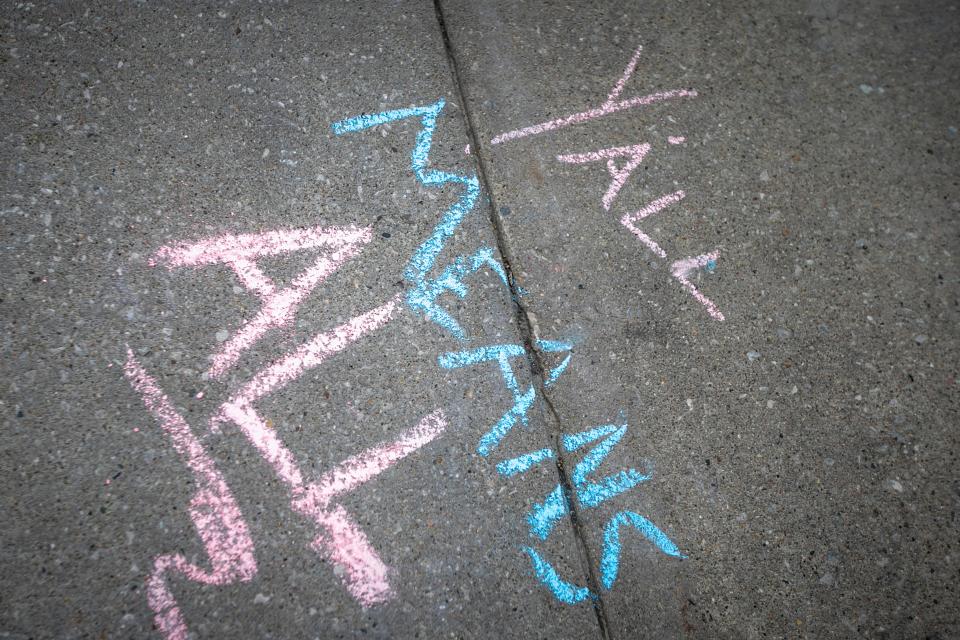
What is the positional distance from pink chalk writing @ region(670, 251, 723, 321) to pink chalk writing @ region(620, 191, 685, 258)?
0.24 feet

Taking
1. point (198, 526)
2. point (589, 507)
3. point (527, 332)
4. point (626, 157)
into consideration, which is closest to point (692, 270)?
point (626, 157)

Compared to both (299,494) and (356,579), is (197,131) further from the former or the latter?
(356,579)

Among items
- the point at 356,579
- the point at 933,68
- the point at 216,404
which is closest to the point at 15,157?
the point at 216,404

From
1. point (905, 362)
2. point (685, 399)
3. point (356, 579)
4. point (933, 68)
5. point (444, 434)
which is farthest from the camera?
point (933, 68)

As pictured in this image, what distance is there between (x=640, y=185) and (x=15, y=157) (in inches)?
85.7

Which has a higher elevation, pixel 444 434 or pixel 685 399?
pixel 444 434

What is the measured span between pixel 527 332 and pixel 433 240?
472 millimetres

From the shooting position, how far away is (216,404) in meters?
1.75

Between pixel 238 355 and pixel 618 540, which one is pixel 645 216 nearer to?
pixel 618 540

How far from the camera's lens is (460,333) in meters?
1.92

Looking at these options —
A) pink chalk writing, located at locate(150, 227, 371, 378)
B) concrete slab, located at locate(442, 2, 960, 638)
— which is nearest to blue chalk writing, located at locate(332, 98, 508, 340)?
concrete slab, located at locate(442, 2, 960, 638)

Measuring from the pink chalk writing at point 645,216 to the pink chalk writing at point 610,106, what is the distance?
0.41m

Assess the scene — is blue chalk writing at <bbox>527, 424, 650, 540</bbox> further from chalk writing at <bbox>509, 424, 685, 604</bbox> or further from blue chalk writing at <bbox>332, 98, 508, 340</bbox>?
blue chalk writing at <bbox>332, 98, 508, 340</bbox>

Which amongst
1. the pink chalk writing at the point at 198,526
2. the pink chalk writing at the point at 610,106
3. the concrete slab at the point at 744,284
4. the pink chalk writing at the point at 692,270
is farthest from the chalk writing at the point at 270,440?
the pink chalk writing at the point at 692,270
